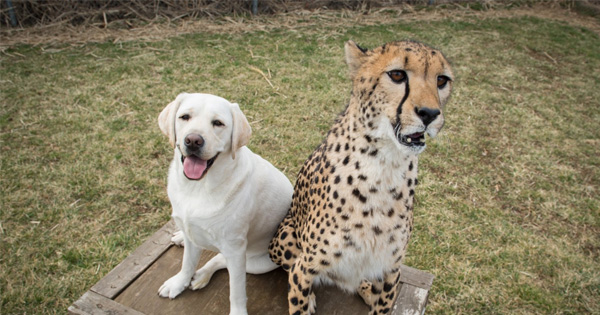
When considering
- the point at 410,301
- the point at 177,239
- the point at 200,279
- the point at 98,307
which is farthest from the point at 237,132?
the point at 410,301

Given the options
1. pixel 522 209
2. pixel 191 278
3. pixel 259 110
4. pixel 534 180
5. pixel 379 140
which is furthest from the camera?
pixel 259 110

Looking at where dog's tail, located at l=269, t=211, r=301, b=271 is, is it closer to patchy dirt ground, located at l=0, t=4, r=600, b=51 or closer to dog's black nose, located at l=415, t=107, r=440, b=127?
dog's black nose, located at l=415, t=107, r=440, b=127

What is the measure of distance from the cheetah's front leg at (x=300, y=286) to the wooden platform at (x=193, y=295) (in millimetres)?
381

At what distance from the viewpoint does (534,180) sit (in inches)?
177

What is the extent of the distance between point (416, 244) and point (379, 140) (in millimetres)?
2232

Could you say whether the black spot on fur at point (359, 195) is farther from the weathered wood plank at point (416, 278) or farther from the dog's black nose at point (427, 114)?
the weathered wood plank at point (416, 278)

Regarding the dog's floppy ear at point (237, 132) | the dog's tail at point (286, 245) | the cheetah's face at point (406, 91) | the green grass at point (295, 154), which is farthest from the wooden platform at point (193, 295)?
the cheetah's face at point (406, 91)

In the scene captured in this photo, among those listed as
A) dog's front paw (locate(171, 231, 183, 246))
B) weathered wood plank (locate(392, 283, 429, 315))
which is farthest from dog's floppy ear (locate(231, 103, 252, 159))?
weathered wood plank (locate(392, 283, 429, 315))

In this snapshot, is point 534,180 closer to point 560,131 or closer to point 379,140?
point 560,131

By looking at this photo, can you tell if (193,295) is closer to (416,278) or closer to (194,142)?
(194,142)

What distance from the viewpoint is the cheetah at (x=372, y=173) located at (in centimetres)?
159

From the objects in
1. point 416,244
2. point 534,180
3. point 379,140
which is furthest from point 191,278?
point 534,180

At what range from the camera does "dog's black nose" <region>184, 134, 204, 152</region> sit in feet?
5.98

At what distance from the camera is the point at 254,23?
7.87m
